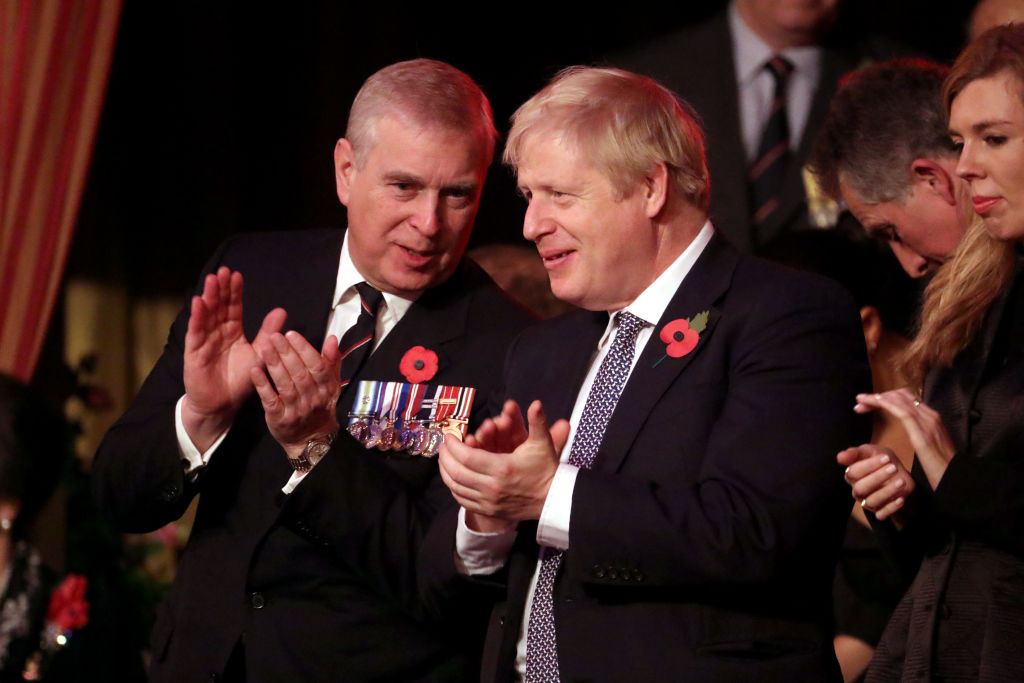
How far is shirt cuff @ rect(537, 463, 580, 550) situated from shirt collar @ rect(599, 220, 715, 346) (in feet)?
1.15

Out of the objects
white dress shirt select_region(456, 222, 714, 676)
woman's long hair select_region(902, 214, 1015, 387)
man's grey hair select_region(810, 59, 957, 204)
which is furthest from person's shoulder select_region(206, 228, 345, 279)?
woman's long hair select_region(902, 214, 1015, 387)

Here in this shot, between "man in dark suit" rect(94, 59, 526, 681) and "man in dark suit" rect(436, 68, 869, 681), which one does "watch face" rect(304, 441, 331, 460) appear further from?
"man in dark suit" rect(436, 68, 869, 681)

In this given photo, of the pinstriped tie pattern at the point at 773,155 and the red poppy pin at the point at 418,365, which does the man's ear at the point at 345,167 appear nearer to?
the red poppy pin at the point at 418,365

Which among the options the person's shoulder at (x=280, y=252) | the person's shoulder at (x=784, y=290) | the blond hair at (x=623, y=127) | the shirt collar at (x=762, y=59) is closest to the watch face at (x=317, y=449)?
the person's shoulder at (x=280, y=252)

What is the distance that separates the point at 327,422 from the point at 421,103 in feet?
2.37

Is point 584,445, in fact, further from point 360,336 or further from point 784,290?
point 360,336

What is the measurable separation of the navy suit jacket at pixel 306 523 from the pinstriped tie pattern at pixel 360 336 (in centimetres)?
2

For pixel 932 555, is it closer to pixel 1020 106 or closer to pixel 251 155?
pixel 1020 106

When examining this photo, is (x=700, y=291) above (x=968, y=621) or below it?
above

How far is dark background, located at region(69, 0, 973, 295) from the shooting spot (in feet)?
13.6

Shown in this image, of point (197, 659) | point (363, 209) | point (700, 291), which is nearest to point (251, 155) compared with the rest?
point (363, 209)

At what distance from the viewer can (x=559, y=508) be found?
207 centimetres

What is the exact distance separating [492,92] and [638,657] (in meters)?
2.41

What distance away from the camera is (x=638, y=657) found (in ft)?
6.63
